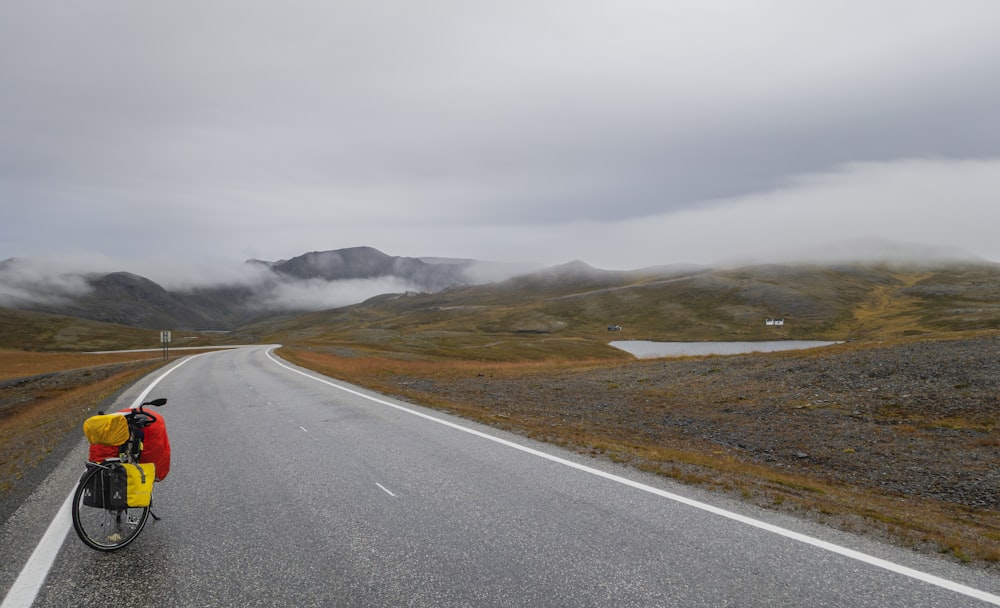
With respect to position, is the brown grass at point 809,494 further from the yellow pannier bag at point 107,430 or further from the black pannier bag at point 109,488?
the yellow pannier bag at point 107,430

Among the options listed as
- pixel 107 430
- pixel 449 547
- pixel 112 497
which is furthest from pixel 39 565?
pixel 449 547

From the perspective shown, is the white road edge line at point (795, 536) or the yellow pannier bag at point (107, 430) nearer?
the white road edge line at point (795, 536)

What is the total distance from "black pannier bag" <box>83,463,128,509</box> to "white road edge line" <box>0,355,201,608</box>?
2.49 ft

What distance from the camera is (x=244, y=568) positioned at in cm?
574

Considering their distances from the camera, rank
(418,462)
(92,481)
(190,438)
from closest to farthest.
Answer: (92,481) < (418,462) < (190,438)

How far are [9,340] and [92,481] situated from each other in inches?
8774

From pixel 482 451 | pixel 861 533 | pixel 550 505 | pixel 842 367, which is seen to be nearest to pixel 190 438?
pixel 482 451

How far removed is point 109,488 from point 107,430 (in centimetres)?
73

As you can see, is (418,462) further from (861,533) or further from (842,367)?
(842,367)

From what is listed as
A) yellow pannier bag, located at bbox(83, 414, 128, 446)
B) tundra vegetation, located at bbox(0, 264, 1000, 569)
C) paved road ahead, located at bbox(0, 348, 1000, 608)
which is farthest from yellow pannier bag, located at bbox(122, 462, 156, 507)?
tundra vegetation, located at bbox(0, 264, 1000, 569)

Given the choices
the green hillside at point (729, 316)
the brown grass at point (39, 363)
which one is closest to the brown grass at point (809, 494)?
the brown grass at point (39, 363)

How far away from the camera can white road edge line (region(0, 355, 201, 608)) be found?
520 cm

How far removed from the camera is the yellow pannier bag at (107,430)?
611 cm

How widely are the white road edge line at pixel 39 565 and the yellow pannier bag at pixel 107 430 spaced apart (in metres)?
A: 1.46
